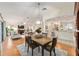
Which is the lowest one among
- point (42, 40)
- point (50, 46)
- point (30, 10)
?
point (50, 46)

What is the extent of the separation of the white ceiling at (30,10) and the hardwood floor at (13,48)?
352mm

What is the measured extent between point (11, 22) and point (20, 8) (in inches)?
11.9

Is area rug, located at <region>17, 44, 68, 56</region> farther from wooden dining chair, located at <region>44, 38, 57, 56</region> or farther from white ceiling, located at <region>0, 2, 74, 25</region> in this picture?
white ceiling, located at <region>0, 2, 74, 25</region>

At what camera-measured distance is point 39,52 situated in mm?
1828

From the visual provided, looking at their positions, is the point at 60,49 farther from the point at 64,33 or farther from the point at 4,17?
the point at 4,17

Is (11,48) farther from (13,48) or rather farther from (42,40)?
(42,40)

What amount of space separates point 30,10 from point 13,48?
0.76 meters

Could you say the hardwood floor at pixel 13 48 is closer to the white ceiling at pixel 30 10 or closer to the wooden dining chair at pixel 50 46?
the wooden dining chair at pixel 50 46

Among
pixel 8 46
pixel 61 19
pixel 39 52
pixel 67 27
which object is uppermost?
pixel 61 19

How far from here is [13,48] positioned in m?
1.80

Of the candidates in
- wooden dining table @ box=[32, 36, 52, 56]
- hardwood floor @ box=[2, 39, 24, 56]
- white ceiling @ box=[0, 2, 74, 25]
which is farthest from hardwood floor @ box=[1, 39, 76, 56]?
white ceiling @ box=[0, 2, 74, 25]

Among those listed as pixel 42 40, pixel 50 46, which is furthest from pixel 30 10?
pixel 50 46

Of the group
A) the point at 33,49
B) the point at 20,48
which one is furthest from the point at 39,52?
the point at 20,48

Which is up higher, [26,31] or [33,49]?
[26,31]
